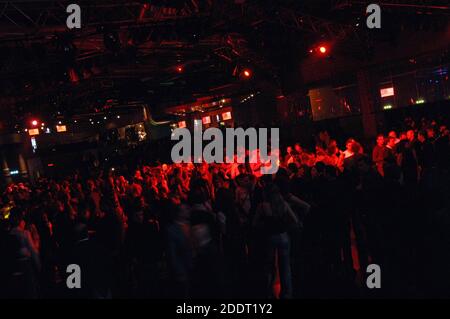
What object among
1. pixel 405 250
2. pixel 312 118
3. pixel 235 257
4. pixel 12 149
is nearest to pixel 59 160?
pixel 12 149

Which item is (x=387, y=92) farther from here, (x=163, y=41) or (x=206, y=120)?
(x=206, y=120)

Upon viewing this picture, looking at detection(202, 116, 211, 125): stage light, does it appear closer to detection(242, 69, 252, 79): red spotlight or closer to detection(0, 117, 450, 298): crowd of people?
detection(242, 69, 252, 79): red spotlight

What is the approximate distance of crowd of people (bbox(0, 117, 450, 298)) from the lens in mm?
5191

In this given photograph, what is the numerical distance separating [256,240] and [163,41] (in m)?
10.00

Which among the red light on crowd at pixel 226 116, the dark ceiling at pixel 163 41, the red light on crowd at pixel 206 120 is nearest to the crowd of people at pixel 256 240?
the dark ceiling at pixel 163 41

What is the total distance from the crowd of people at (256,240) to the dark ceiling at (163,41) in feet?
14.2

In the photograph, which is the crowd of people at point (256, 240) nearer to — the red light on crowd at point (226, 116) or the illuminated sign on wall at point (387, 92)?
the illuminated sign on wall at point (387, 92)

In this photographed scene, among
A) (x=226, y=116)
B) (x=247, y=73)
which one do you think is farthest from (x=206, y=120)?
(x=247, y=73)

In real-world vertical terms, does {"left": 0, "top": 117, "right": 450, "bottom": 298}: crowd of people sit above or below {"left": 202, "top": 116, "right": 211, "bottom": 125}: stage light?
below

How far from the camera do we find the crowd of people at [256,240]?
5191 mm

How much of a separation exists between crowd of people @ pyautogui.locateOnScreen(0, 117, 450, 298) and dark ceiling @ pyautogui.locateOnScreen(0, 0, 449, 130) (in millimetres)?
4318
